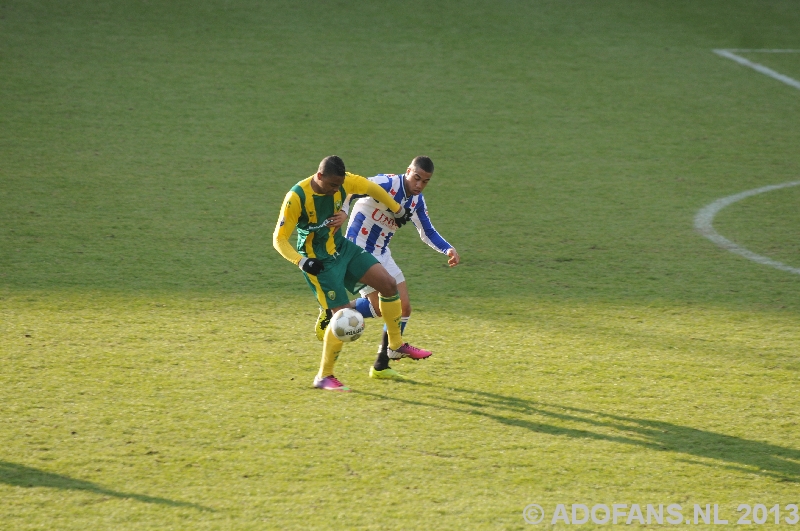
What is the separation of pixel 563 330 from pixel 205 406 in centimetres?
305

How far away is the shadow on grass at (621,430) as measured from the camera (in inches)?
224

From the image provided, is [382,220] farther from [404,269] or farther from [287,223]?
[404,269]

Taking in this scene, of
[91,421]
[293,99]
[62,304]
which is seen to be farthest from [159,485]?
[293,99]

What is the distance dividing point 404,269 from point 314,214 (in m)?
2.70

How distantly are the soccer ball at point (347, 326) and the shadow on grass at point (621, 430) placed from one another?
0.45m

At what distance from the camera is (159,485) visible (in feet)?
17.1

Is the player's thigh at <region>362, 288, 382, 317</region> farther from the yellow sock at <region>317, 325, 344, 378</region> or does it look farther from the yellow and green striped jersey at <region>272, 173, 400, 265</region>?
the yellow sock at <region>317, 325, 344, 378</region>

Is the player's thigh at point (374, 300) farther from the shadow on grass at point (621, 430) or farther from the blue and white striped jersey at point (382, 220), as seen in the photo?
the shadow on grass at point (621, 430)

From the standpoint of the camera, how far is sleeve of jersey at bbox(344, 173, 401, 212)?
22.4 feet

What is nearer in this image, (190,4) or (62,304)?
(62,304)

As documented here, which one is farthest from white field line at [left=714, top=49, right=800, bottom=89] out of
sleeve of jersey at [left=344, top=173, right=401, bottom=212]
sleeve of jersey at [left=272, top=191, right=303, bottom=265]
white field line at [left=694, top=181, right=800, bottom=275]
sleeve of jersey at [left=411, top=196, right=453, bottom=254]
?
sleeve of jersey at [left=272, top=191, right=303, bottom=265]

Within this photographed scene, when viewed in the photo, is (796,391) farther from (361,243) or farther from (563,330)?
(361,243)

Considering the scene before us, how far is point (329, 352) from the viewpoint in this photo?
6547 mm

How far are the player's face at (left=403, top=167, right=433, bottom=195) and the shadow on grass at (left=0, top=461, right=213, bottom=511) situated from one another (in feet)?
9.91
